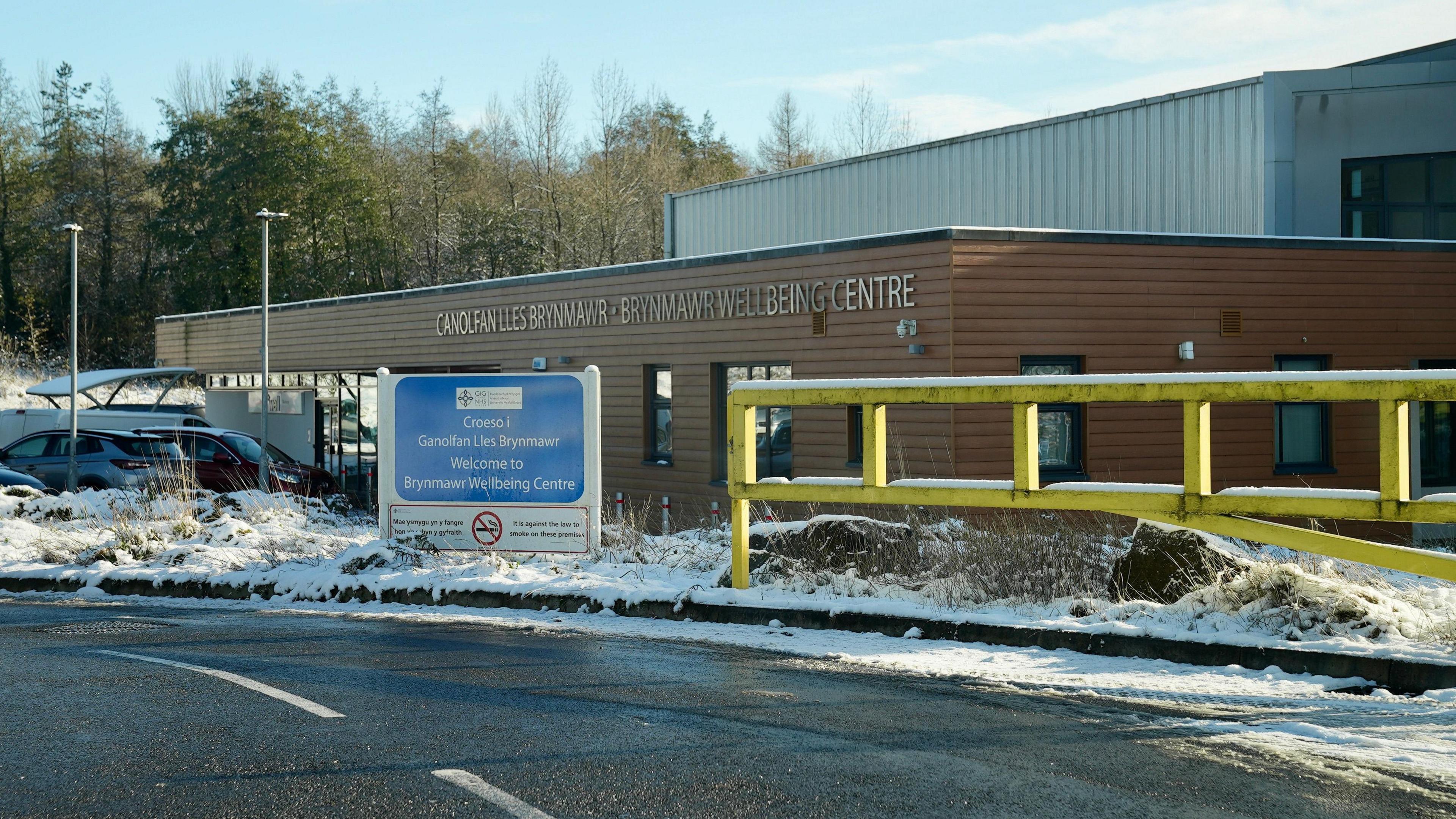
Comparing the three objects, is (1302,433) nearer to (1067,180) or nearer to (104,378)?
(1067,180)

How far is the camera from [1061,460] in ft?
54.7

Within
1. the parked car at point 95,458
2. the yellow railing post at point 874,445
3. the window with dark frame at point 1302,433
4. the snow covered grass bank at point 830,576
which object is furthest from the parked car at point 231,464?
the window with dark frame at point 1302,433

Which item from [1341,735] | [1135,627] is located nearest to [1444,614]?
[1135,627]

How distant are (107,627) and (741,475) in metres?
4.70

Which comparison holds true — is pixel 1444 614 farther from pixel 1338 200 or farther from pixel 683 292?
pixel 1338 200

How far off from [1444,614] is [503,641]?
558cm

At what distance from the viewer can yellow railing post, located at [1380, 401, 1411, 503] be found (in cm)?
647

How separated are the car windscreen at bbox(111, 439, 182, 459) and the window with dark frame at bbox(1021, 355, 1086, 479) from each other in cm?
1347

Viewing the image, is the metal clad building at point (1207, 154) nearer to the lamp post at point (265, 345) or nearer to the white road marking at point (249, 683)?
the lamp post at point (265, 345)

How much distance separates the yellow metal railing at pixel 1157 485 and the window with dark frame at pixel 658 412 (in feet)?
36.6

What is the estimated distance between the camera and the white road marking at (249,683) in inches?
245

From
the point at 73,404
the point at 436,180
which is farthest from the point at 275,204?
the point at 73,404

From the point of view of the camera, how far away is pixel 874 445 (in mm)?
8594

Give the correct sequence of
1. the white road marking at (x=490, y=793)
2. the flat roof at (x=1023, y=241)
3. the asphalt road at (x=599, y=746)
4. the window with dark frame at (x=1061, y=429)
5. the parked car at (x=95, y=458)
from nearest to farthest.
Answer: the white road marking at (x=490, y=793), the asphalt road at (x=599, y=746), the flat roof at (x=1023, y=241), the window with dark frame at (x=1061, y=429), the parked car at (x=95, y=458)
